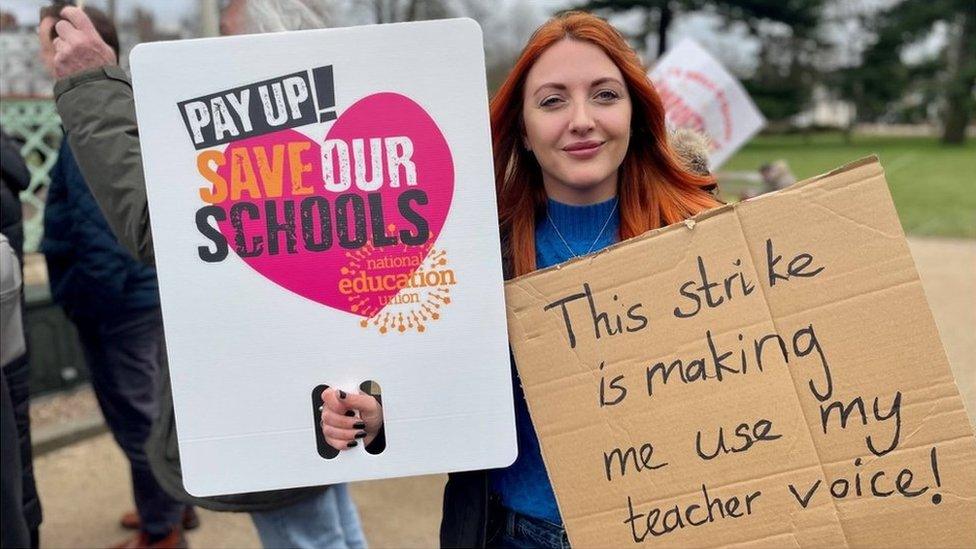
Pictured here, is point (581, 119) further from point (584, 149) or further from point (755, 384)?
point (755, 384)

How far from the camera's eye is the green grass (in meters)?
12.2

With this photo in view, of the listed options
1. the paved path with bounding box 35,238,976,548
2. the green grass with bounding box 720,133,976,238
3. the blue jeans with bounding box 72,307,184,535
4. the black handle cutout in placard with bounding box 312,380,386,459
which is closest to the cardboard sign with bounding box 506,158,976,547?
the black handle cutout in placard with bounding box 312,380,386,459

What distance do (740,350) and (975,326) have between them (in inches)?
232

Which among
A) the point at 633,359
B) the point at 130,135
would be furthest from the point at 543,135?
the point at 130,135

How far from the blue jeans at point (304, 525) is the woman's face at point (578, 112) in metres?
0.99

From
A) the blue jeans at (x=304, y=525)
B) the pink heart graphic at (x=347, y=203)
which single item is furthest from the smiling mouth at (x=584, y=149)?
the blue jeans at (x=304, y=525)

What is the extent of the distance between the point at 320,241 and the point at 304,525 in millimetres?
930

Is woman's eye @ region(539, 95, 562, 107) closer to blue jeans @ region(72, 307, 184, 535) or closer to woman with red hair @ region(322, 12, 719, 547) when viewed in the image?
woman with red hair @ region(322, 12, 719, 547)

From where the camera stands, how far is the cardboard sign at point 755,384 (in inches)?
49.5

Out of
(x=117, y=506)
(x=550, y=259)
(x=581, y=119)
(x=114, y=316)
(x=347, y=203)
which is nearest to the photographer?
(x=347, y=203)

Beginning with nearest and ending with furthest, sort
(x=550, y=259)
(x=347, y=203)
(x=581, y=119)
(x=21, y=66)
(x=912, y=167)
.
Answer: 1. (x=347, y=203)
2. (x=581, y=119)
3. (x=550, y=259)
4. (x=21, y=66)
5. (x=912, y=167)

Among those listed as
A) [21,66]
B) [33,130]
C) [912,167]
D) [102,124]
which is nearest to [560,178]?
[102,124]

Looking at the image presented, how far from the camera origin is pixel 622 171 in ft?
4.99

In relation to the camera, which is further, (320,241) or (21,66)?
(21,66)
